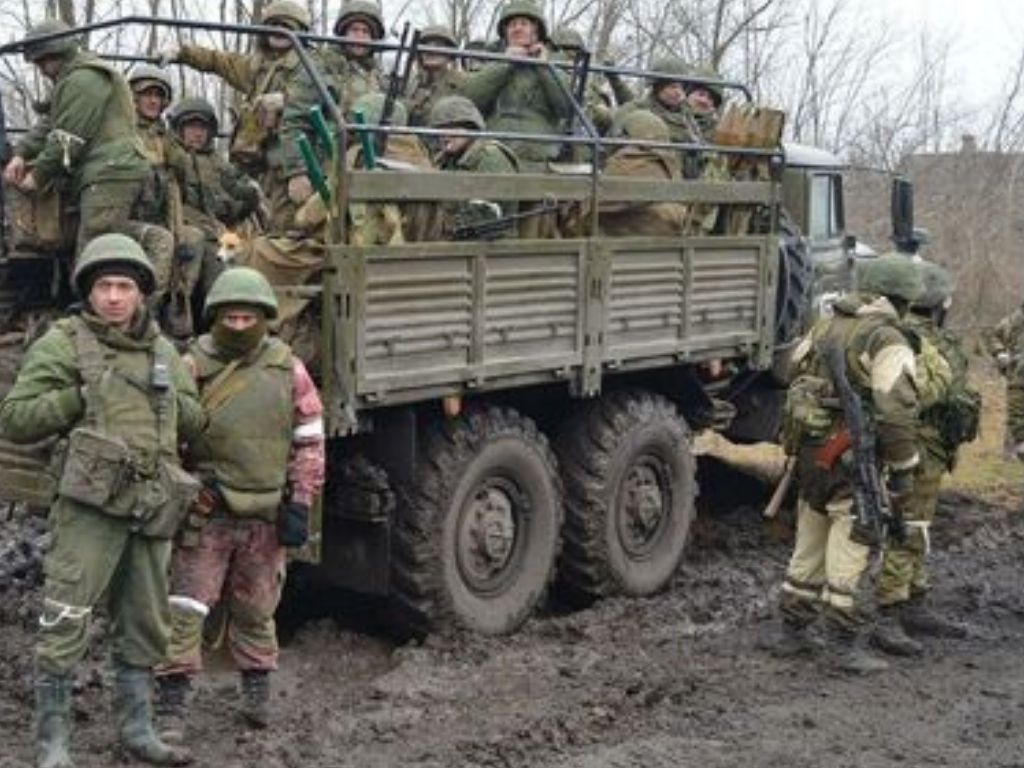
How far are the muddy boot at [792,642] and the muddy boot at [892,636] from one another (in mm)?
376

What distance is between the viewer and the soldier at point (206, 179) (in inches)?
299

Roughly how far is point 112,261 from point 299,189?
213cm

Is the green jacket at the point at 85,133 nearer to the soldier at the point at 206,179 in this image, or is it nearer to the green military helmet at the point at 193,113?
the soldier at the point at 206,179

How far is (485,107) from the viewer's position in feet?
27.8

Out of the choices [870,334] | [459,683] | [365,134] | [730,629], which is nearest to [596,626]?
[730,629]

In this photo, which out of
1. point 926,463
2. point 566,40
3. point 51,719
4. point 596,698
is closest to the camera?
point 51,719

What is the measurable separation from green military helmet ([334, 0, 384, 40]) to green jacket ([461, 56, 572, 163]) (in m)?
0.55

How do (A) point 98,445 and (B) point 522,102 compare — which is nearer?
(A) point 98,445

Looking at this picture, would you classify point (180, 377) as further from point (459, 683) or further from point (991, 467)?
point (991, 467)

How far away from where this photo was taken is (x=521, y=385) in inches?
289

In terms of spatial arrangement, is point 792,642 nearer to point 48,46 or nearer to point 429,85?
point 429,85

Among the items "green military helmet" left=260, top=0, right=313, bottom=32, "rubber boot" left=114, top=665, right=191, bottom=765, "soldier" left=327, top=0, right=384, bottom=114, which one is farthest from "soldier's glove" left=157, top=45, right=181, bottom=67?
"rubber boot" left=114, top=665, right=191, bottom=765

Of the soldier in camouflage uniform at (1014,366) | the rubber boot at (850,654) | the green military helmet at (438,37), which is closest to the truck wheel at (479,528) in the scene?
the rubber boot at (850,654)

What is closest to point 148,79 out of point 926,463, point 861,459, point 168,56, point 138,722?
point 168,56
